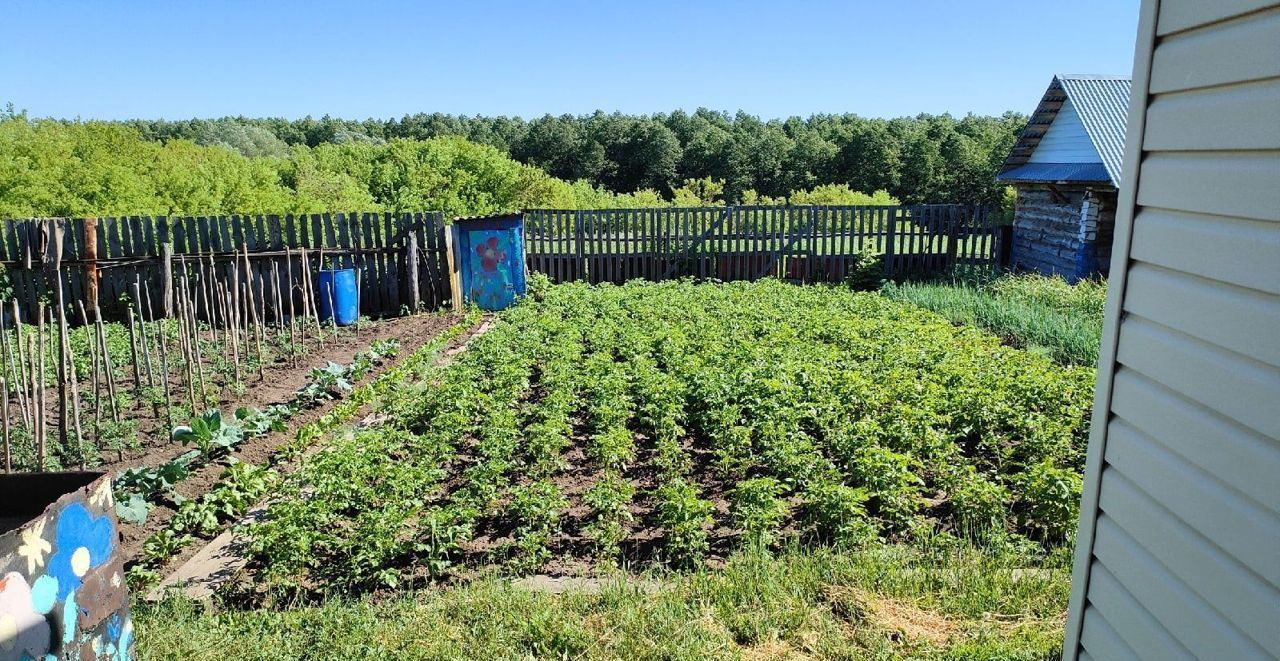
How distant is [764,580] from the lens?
14.3 feet

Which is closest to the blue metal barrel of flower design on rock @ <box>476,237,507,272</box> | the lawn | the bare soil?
the bare soil

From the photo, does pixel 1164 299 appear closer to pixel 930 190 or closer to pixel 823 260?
pixel 823 260

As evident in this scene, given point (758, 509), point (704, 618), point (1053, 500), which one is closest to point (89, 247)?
point (758, 509)

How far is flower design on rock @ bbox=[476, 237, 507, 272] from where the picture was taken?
13906 mm

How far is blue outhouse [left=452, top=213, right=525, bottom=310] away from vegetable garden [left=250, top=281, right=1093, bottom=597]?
4441mm

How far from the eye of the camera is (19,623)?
108 inches

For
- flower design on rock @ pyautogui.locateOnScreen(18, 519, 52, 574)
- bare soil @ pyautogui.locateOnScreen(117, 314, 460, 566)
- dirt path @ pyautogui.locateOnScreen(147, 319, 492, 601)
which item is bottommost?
dirt path @ pyautogui.locateOnScreen(147, 319, 492, 601)

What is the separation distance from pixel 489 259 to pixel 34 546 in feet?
37.3

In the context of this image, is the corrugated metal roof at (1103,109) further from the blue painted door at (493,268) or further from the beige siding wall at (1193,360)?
the beige siding wall at (1193,360)

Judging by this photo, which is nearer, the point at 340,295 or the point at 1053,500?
the point at 1053,500

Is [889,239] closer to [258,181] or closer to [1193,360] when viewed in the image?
[1193,360]

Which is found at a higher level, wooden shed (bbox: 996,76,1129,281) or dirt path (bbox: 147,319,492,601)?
wooden shed (bbox: 996,76,1129,281)

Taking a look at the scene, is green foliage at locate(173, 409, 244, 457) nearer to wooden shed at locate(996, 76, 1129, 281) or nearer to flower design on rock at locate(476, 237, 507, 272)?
flower design on rock at locate(476, 237, 507, 272)

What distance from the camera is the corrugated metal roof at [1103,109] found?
13.6 m
